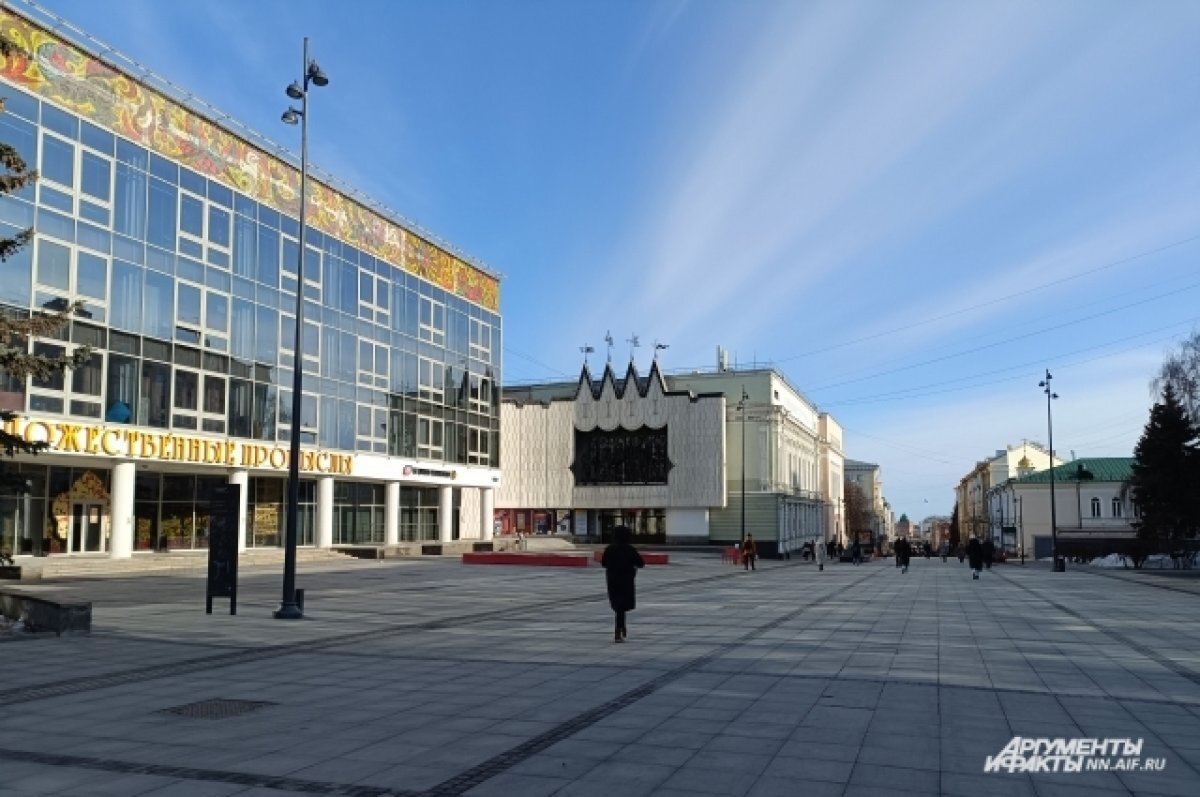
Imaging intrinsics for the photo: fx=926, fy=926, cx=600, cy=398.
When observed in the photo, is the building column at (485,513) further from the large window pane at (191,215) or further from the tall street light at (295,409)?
the tall street light at (295,409)

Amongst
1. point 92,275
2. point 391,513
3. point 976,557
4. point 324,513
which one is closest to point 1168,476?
point 976,557

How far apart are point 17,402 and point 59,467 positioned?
829 centimetres

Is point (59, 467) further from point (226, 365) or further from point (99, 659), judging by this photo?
point (99, 659)

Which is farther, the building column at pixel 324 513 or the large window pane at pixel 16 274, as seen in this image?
the building column at pixel 324 513

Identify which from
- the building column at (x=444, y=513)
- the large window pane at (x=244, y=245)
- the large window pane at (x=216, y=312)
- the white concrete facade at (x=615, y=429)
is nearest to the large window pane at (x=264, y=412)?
the large window pane at (x=216, y=312)

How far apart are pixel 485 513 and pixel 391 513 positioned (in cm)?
1171

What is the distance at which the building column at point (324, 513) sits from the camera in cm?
4797

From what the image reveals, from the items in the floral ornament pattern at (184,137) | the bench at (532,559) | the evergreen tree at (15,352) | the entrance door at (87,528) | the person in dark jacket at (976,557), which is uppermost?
Answer: the floral ornament pattern at (184,137)

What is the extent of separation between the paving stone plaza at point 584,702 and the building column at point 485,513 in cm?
4524

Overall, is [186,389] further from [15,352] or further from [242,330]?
[15,352]

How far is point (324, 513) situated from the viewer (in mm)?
48031

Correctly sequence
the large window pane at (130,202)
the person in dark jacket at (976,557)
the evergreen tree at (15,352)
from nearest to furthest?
the evergreen tree at (15,352)
the large window pane at (130,202)
the person in dark jacket at (976,557)

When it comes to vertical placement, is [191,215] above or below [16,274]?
above

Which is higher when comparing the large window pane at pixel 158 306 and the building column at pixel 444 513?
the large window pane at pixel 158 306
